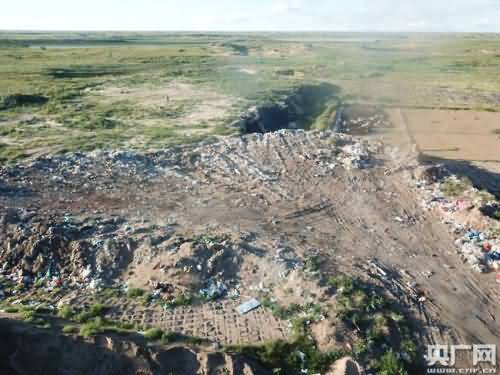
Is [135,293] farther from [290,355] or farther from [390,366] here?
[390,366]

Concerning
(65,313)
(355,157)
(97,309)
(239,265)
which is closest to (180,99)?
(355,157)

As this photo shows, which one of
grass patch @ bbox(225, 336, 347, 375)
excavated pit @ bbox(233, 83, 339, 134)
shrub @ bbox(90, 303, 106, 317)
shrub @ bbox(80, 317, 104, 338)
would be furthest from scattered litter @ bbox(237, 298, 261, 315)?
excavated pit @ bbox(233, 83, 339, 134)

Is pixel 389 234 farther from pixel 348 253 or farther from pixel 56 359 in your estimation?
pixel 56 359

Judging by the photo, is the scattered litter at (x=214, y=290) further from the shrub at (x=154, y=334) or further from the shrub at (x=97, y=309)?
the shrub at (x=97, y=309)

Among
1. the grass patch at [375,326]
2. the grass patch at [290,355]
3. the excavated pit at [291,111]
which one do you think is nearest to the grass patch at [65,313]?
the grass patch at [290,355]

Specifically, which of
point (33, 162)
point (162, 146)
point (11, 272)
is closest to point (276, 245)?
point (11, 272)

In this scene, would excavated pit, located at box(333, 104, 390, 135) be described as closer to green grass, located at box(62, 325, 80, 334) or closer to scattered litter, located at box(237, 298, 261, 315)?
scattered litter, located at box(237, 298, 261, 315)

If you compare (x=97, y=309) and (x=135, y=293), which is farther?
(x=135, y=293)
